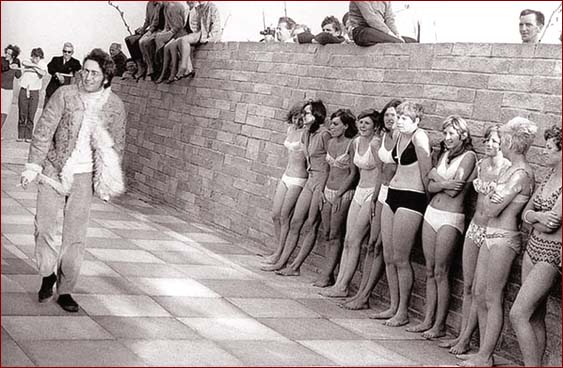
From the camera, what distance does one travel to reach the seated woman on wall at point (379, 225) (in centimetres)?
483

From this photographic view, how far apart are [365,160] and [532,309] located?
4.25ft

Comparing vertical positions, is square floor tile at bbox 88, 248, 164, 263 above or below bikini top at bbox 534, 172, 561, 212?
below

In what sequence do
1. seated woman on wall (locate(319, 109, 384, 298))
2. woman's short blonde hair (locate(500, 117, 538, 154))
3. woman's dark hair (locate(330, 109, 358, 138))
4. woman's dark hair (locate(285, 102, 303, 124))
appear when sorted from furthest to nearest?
woman's dark hair (locate(285, 102, 303, 124)) → woman's dark hair (locate(330, 109, 358, 138)) → seated woman on wall (locate(319, 109, 384, 298)) → woman's short blonde hair (locate(500, 117, 538, 154))

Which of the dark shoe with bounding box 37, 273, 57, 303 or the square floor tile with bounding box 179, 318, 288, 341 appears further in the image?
the square floor tile with bounding box 179, 318, 288, 341

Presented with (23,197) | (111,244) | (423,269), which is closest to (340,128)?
(423,269)

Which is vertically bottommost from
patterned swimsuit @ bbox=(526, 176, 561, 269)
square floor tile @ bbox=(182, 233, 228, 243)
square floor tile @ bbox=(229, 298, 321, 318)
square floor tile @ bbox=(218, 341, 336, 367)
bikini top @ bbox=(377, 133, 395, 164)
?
square floor tile @ bbox=(229, 298, 321, 318)

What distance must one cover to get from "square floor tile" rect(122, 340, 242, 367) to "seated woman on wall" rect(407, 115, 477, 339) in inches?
49.4

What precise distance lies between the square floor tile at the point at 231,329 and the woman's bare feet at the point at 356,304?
792 millimetres

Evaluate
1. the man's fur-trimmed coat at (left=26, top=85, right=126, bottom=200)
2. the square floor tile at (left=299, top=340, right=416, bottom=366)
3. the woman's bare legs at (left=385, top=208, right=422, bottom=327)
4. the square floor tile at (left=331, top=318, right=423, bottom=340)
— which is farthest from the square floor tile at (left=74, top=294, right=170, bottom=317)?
the woman's bare legs at (left=385, top=208, right=422, bottom=327)

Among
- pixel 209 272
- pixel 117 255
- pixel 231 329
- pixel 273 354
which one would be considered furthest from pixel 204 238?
pixel 273 354

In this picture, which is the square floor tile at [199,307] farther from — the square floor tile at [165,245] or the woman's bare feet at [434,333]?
the woman's bare feet at [434,333]

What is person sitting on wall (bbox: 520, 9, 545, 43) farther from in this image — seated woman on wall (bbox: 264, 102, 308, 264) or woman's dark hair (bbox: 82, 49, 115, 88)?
seated woman on wall (bbox: 264, 102, 308, 264)

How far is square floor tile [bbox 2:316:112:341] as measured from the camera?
311 centimetres

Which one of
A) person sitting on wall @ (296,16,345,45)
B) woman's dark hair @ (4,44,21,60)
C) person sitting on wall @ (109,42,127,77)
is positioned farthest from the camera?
person sitting on wall @ (296,16,345,45)
